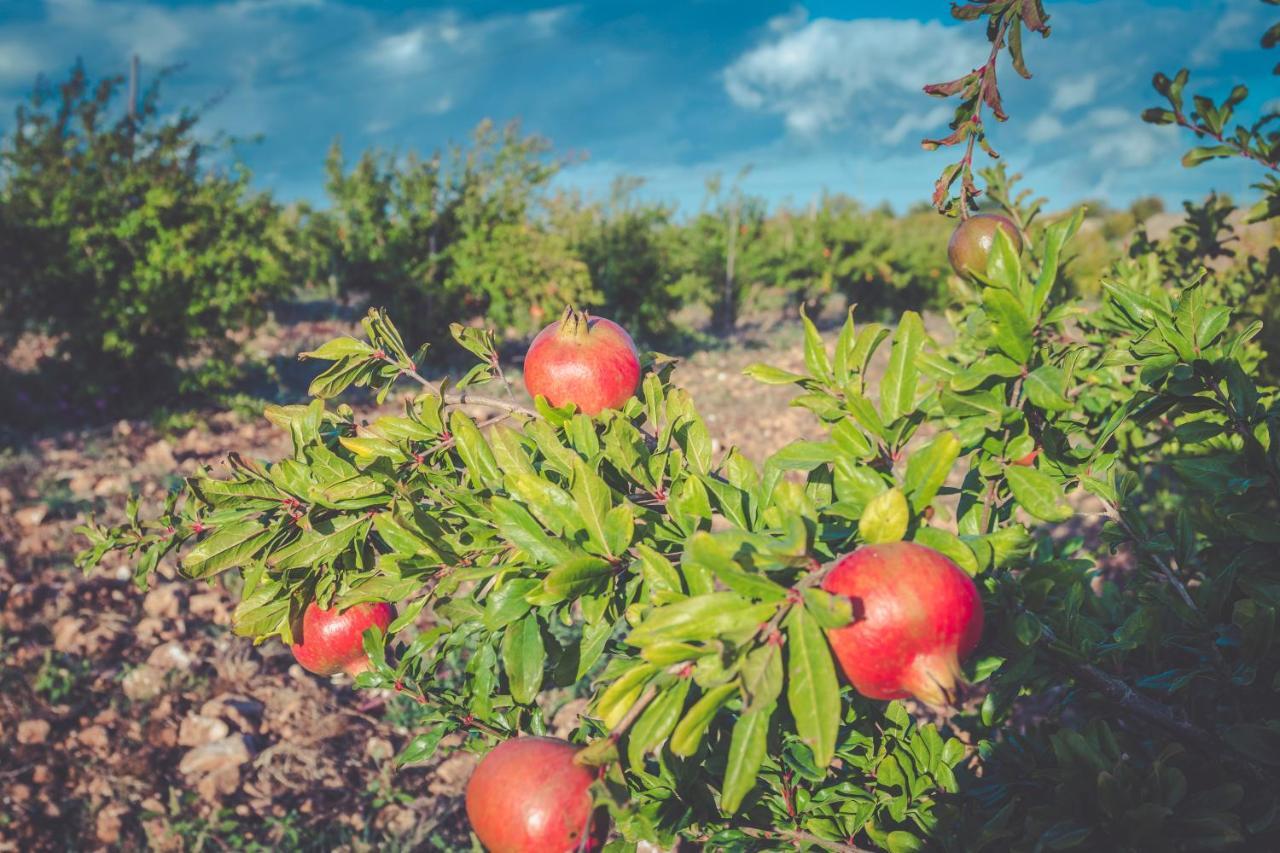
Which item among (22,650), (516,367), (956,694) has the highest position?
(956,694)

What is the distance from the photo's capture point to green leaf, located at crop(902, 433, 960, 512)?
771 millimetres

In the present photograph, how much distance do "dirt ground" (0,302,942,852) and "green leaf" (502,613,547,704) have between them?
44.7 inches

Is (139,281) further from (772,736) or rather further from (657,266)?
(772,736)

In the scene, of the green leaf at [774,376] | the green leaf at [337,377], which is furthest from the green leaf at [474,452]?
the green leaf at [774,376]

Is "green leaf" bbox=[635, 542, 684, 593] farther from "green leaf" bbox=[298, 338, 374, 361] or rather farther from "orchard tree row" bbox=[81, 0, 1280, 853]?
"green leaf" bbox=[298, 338, 374, 361]

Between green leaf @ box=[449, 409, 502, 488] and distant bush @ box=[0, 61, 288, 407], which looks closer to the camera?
green leaf @ box=[449, 409, 502, 488]

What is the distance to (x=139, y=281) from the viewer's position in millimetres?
6570

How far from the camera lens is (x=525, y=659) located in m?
0.88

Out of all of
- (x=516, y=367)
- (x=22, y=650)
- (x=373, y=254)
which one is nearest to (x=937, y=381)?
(x=22, y=650)

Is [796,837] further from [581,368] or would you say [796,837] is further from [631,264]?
[631,264]

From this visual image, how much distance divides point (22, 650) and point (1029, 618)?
12.5 feet

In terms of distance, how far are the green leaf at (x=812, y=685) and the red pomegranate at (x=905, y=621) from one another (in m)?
0.03

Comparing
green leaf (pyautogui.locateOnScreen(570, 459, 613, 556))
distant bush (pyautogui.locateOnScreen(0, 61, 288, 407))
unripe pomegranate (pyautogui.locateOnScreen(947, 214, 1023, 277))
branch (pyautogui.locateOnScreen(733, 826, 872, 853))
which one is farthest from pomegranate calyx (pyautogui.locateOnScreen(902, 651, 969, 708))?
distant bush (pyautogui.locateOnScreen(0, 61, 288, 407))

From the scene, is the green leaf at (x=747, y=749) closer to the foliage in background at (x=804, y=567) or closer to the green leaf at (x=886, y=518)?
the foliage in background at (x=804, y=567)
